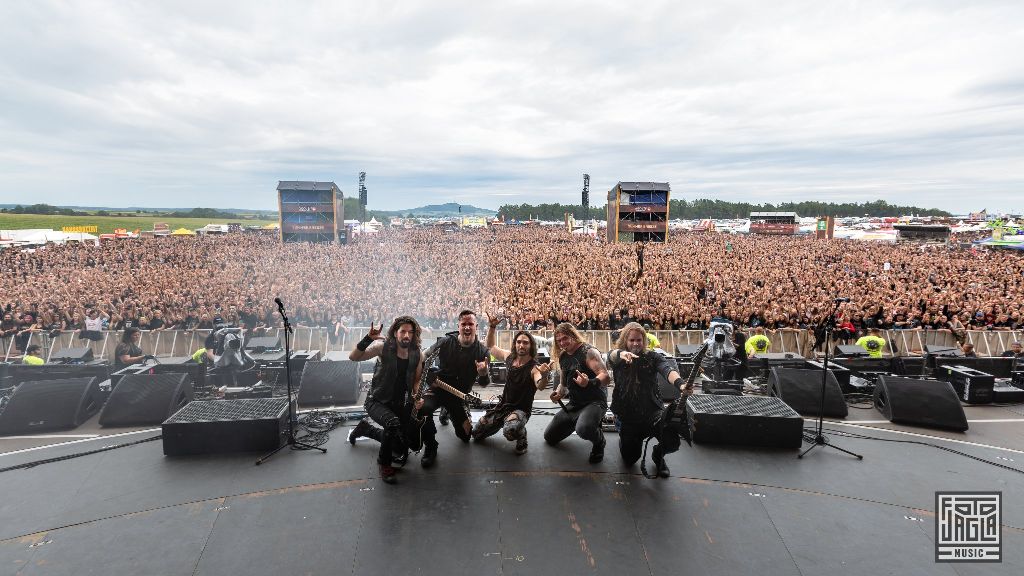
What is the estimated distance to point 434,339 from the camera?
11.6m

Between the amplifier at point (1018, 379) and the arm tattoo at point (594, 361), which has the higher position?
the arm tattoo at point (594, 361)

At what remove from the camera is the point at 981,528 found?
14.0 feet

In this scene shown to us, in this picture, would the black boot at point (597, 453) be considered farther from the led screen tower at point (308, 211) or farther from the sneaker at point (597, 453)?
the led screen tower at point (308, 211)

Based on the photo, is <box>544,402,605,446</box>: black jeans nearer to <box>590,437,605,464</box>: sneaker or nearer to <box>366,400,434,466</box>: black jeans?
<box>590,437,605,464</box>: sneaker

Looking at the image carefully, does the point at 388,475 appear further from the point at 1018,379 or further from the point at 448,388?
the point at 1018,379

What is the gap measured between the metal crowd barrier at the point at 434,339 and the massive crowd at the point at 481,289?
0.49 m

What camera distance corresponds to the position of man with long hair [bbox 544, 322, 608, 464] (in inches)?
211

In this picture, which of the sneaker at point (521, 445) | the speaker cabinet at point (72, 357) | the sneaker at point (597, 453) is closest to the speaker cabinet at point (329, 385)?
the sneaker at point (521, 445)

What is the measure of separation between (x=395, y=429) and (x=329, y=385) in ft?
12.1

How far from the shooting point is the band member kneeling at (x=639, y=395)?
4.99 meters

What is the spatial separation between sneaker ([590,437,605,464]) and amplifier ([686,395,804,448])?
1.14 meters

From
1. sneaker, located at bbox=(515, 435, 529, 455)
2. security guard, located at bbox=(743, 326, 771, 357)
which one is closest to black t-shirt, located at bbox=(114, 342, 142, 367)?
sneaker, located at bbox=(515, 435, 529, 455)

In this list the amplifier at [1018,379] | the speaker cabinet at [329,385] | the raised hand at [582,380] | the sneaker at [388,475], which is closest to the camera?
the sneaker at [388,475]

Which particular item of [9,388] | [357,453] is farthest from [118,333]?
[357,453]
